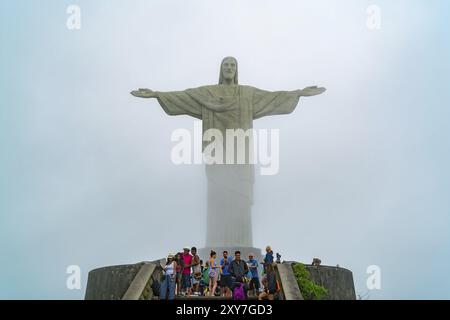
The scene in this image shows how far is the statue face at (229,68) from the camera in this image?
21125mm

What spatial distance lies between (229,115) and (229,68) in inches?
56.9

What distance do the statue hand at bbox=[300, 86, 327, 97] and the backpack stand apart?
857 cm

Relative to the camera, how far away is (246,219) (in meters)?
20.2

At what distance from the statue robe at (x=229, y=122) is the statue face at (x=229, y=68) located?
13.1 inches

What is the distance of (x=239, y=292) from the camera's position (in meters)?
13.9

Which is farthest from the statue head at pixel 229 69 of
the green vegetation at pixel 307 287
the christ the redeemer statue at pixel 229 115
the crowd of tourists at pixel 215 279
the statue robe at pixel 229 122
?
the green vegetation at pixel 307 287

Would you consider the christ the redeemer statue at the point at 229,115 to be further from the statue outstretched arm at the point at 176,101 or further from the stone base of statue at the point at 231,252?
the stone base of statue at the point at 231,252

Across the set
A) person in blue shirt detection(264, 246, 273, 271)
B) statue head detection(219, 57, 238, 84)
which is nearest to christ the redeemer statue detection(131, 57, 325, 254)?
statue head detection(219, 57, 238, 84)

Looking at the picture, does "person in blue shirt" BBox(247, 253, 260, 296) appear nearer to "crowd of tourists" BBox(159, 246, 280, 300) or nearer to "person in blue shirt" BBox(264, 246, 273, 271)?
"crowd of tourists" BBox(159, 246, 280, 300)

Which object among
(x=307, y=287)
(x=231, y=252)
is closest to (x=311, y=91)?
(x=231, y=252)

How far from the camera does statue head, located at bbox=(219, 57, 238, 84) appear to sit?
21125 mm
